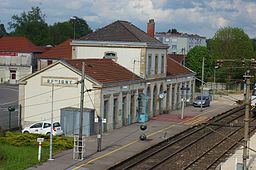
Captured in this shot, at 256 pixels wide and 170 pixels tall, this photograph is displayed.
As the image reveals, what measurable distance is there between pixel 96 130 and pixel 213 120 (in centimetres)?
1807

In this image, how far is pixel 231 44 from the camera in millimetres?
112375

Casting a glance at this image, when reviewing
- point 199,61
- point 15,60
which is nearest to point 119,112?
point 15,60

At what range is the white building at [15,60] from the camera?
84.9 m

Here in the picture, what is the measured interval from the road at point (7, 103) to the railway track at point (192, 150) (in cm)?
1353

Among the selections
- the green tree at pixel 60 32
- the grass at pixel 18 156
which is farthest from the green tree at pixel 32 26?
the grass at pixel 18 156

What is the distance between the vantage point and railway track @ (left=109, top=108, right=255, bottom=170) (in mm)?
30516

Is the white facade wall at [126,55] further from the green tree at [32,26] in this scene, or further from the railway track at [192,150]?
the green tree at [32,26]

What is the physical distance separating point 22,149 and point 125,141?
26.7 ft

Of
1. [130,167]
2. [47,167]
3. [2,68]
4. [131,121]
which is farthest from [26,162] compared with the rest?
[2,68]

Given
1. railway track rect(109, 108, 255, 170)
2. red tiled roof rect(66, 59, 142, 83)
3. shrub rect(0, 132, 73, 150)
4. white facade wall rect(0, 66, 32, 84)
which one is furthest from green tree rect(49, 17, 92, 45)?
shrub rect(0, 132, 73, 150)

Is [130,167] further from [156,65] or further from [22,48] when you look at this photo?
[22,48]

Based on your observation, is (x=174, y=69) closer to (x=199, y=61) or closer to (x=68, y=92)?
(x=68, y=92)

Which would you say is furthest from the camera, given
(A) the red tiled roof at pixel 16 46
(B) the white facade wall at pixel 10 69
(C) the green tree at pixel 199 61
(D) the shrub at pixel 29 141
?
(C) the green tree at pixel 199 61

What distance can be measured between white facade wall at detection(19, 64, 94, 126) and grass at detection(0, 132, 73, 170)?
244 inches
